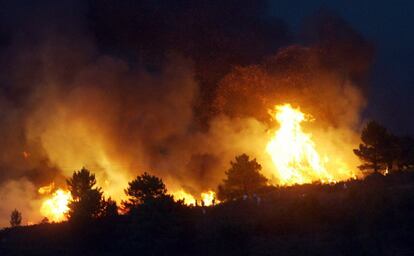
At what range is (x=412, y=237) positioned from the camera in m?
28.9

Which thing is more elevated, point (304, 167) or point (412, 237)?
point (304, 167)

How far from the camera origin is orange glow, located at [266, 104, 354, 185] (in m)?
74.2

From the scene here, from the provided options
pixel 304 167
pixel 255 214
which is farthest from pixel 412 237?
pixel 304 167

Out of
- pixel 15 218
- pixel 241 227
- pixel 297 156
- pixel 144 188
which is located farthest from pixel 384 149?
pixel 15 218

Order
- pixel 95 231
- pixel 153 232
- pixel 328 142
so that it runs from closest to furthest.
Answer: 1. pixel 153 232
2. pixel 95 231
3. pixel 328 142

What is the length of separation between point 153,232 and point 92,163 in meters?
52.8

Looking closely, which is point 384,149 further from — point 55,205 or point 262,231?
point 55,205

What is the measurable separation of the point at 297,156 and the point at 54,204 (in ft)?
106

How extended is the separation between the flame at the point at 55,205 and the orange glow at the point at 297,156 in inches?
1088

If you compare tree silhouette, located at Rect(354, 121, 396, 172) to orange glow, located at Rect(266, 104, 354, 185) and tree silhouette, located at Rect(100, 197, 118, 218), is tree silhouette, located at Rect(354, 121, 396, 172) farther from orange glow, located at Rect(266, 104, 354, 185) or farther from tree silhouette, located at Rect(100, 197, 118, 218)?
tree silhouette, located at Rect(100, 197, 118, 218)

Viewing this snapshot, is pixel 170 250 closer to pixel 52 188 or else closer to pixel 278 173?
pixel 278 173

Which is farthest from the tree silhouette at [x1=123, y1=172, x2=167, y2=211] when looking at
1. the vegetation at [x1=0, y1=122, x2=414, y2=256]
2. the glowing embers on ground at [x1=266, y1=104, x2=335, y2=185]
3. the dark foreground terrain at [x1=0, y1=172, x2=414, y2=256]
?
the glowing embers on ground at [x1=266, y1=104, x2=335, y2=185]

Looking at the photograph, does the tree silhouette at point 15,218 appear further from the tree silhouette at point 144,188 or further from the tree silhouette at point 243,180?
the tree silhouette at point 144,188

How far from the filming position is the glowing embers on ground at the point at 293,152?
7431 cm
